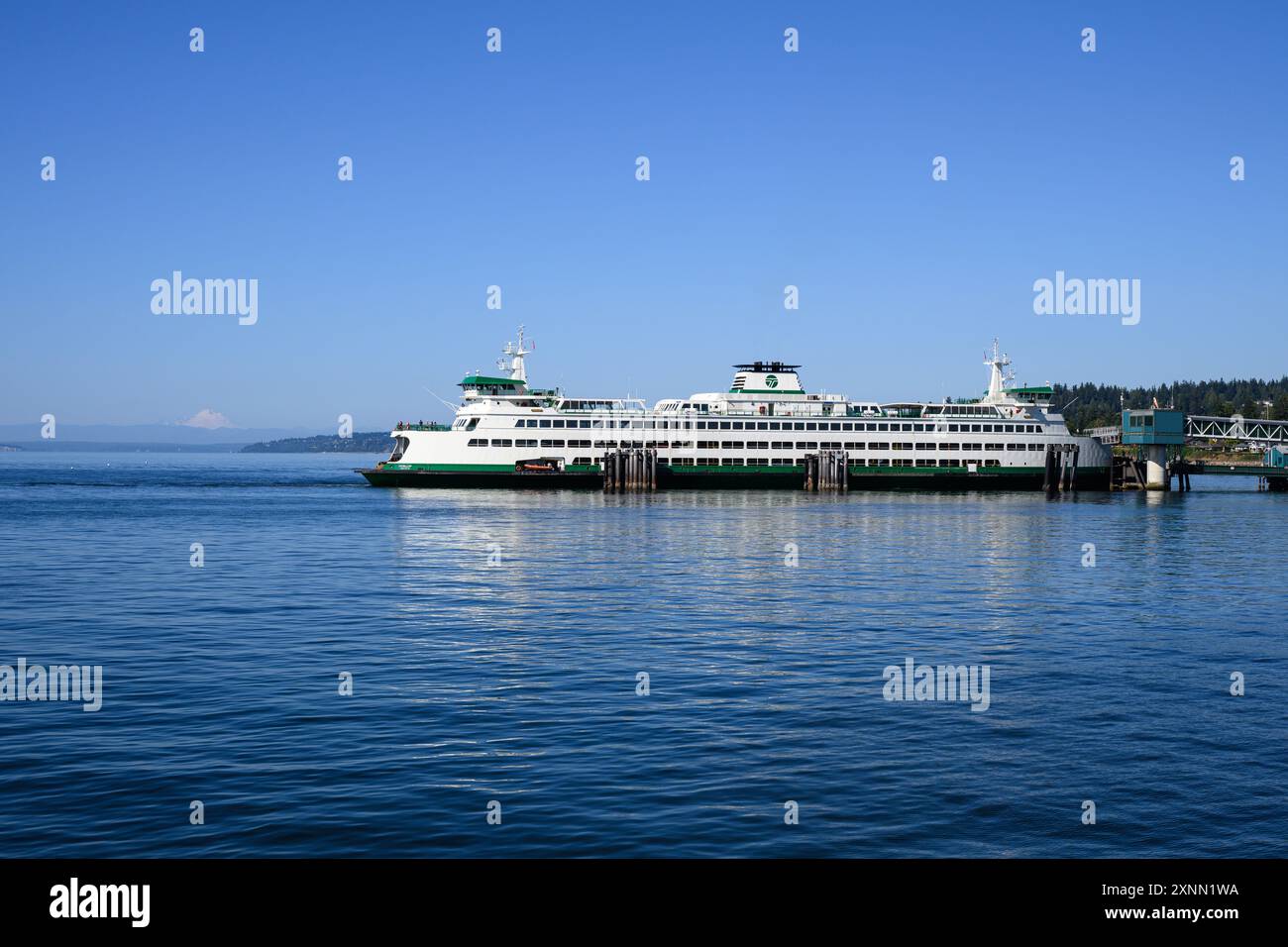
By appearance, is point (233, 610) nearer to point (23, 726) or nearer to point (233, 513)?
point (23, 726)

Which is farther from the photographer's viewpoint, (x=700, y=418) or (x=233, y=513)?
(x=700, y=418)

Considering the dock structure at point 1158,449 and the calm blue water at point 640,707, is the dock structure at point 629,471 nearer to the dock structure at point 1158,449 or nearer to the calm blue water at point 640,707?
the dock structure at point 1158,449

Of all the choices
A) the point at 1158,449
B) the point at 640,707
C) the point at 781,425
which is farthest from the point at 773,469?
the point at 640,707

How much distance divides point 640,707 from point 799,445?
317 ft

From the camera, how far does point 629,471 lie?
360 feet

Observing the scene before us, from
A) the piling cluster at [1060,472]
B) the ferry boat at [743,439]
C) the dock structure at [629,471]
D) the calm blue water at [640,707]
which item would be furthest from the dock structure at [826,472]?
the calm blue water at [640,707]

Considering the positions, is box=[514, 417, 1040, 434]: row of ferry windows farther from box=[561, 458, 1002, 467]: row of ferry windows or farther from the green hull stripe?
the green hull stripe

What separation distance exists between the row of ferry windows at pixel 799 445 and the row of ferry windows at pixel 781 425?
57.3 inches

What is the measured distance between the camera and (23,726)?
64.4 ft

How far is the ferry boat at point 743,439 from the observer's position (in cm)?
10862

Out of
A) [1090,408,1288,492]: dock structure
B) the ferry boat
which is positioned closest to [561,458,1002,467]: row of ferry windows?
the ferry boat

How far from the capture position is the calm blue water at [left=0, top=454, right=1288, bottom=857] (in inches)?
566
